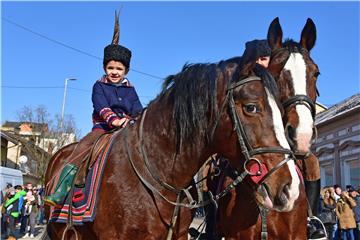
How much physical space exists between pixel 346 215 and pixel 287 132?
10539mm

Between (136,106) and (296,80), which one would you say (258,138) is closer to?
(296,80)

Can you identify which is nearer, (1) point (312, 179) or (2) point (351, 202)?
(1) point (312, 179)

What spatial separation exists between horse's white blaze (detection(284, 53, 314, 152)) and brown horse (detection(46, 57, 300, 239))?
1.97 feet

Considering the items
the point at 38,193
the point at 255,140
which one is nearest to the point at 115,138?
the point at 255,140

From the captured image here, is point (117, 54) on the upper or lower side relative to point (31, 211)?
upper

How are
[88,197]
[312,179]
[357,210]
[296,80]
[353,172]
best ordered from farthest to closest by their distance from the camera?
[353,172] < [357,210] < [312,179] < [296,80] < [88,197]

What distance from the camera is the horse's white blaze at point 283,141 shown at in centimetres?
269

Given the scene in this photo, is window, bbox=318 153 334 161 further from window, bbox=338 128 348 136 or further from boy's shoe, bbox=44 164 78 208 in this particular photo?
boy's shoe, bbox=44 164 78 208

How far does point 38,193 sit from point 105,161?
15993 millimetres

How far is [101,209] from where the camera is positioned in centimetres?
323

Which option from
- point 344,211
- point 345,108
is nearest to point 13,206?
point 344,211

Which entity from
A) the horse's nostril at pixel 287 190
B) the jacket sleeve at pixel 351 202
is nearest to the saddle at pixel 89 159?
the horse's nostril at pixel 287 190

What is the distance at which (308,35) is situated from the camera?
4.52m

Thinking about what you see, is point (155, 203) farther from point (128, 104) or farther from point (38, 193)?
point (38, 193)
